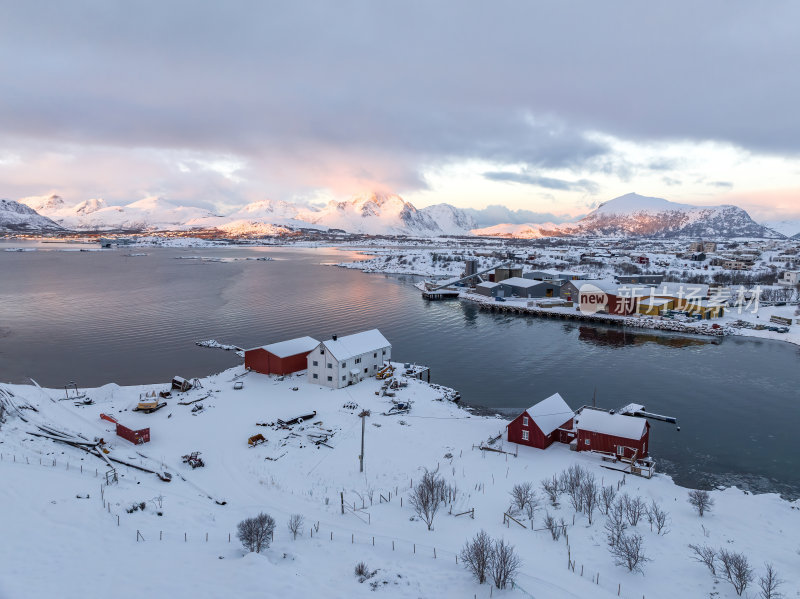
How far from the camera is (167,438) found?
72.9ft

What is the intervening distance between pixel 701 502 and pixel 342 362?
751 inches

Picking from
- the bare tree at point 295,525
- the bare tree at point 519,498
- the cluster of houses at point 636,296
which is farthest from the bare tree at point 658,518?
the cluster of houses at point 636,296

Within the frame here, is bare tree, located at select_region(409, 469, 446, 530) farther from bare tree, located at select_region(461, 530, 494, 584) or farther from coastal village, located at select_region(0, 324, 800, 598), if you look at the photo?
bare tree, located at select_region(461, 530, 494, 584)

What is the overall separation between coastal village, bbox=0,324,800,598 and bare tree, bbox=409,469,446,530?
6.5 inches

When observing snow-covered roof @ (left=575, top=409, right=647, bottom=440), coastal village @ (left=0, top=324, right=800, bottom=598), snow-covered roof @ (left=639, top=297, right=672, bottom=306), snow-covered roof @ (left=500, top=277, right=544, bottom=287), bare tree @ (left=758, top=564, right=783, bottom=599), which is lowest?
coastal village @ (left=0, top=324, right=800, bottom=598)

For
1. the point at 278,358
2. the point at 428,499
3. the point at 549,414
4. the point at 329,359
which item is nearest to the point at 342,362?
the point at 329,359

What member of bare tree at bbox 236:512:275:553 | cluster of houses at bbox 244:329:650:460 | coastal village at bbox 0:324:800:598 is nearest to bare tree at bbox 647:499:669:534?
Answer: coastal village at bbox 0:324:800:598

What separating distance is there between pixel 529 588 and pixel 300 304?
53.7 metres

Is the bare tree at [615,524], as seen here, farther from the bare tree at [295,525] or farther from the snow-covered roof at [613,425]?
the bare tree at [295,525]

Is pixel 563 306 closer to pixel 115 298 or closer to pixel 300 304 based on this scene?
pixel 300 304

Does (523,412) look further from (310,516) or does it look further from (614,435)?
(310,516)

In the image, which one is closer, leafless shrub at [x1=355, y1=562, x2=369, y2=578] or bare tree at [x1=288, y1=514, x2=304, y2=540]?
leafless shrub at [x1=355, y1=562, x2=369, y2=578]

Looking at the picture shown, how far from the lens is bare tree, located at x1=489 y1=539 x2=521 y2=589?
39.1ft

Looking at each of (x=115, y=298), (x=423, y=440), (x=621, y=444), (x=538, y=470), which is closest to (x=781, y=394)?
(x=621, y=444)
